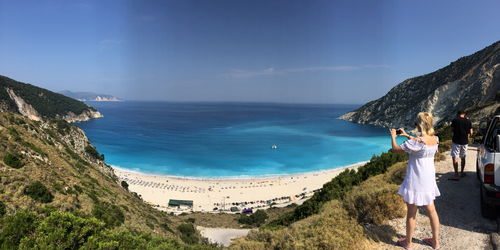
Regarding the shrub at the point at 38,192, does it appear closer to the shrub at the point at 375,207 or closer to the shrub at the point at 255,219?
the shrub at the point at 375,207

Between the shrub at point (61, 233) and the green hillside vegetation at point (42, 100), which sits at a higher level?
the green hillside vegetation at point (42, 100)

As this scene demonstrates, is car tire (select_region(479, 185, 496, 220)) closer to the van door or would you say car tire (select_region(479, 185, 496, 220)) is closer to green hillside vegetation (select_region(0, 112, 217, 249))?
the van door

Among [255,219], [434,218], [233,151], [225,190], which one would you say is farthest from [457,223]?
[233,151]

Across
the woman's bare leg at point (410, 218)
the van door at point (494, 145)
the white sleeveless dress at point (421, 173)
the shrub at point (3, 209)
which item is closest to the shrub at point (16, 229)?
the shrub at point (3, 209)

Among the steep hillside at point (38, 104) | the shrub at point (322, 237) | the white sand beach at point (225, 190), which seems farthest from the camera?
the steep hillside at point (38, 104)

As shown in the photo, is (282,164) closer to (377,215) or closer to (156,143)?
(156,143)

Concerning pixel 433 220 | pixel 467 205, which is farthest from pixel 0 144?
pixel 467 205
